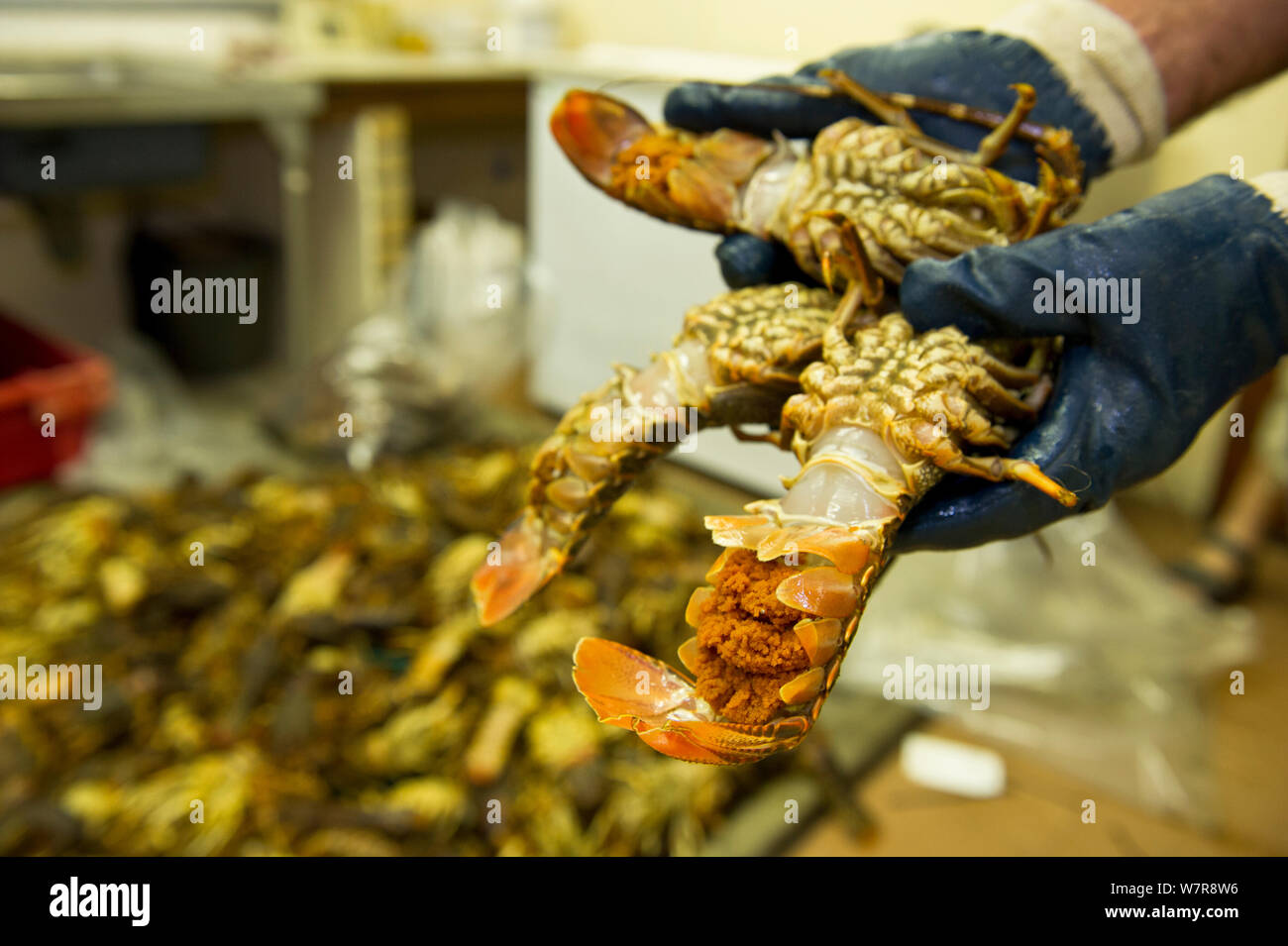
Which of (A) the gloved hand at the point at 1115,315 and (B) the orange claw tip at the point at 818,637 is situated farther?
(A) the gloved hand at the point at 1115,315

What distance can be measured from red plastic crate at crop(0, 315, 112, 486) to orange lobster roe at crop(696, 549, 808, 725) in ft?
8.75

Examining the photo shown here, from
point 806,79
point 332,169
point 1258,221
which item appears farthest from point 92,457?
point 1258,221

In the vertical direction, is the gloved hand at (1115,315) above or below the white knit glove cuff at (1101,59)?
below

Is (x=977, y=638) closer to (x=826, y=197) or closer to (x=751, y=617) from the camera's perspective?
(x=826, y=197)

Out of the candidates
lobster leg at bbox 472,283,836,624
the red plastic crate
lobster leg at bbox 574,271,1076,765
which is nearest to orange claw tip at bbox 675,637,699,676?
lobster leg at bbox 574,271,1076,765

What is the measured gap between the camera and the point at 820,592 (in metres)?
0.67

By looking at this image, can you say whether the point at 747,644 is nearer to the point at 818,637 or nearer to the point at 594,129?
the point at 818,637

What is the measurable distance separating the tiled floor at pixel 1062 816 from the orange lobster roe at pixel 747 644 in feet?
4.15

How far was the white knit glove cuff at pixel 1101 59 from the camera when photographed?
44.1 inches

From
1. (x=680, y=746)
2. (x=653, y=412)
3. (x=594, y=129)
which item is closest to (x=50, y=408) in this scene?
(x=594, y=129)

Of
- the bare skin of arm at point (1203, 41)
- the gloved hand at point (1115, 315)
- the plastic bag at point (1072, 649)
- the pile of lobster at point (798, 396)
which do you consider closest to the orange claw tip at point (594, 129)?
the pile of lobster at point (798, 396)

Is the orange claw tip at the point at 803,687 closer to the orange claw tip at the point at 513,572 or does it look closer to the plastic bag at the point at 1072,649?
the orange claw tip at the point at 513,572

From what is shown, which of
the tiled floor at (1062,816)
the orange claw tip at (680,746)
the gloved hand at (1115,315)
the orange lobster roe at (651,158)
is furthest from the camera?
the tiled floor at (1062,816)

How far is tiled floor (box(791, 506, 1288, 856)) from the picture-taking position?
1813 millimetres
